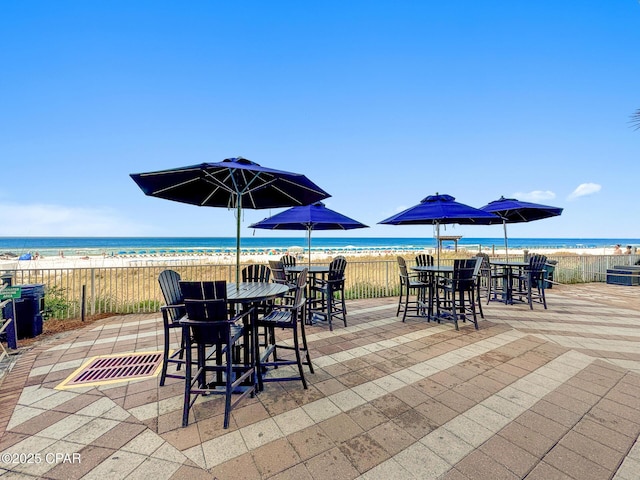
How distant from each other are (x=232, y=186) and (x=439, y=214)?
11.0 feet

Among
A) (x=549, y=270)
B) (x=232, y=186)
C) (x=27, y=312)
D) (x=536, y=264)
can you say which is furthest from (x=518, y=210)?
(x=27, y=312)

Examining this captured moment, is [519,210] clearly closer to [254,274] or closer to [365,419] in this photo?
[254,274]

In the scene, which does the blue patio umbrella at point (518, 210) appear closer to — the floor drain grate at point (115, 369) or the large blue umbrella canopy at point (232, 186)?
the large blue umbrella canopy at point (232, 186)

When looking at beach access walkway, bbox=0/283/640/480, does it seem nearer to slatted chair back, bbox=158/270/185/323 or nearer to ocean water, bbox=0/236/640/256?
slatted chair back, bbox=158/270/185/323

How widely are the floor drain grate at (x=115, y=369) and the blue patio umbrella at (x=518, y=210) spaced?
23.0 ft

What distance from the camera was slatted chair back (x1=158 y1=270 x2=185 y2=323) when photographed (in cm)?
278

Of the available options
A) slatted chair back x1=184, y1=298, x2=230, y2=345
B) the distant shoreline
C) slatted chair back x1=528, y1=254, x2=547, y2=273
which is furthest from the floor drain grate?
the distant shoreline

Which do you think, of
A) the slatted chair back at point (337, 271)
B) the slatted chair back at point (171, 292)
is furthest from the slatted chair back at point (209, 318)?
the slatted chair back at point (337, 271)

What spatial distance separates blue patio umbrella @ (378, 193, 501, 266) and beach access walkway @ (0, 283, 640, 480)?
6.85 feet

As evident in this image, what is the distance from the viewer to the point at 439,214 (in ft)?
15.5

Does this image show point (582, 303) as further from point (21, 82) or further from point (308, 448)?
point (21, 82)

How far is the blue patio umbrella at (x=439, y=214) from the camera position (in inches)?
187

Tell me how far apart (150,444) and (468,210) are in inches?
203

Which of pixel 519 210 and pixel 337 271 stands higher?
pixel 519 210
